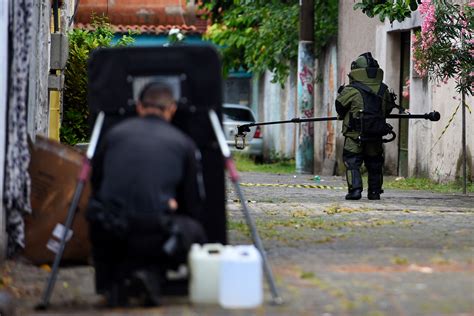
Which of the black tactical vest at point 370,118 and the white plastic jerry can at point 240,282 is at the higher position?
the black tactical vest at point 370,118

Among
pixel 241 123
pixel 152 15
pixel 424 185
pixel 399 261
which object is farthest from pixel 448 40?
pixel 152 15

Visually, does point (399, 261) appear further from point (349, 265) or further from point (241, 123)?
point (241, 123)

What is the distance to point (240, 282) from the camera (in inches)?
338

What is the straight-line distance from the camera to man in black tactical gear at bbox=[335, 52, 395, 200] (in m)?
18.2

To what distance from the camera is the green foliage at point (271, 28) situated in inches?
1297

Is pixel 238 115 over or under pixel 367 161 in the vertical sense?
over

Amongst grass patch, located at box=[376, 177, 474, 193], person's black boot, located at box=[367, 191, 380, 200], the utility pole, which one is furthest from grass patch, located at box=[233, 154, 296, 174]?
person's black boot, located at box=[367, 191, 380, 200]

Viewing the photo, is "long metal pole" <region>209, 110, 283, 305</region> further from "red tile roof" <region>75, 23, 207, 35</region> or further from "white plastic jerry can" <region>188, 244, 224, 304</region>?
"red tile roof" <region>75, 23, 207, 35</region>

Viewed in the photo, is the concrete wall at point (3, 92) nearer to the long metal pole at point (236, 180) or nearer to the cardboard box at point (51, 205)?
the cardboard box at point (51, 205)

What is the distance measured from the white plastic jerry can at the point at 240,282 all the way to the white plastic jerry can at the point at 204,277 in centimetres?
9

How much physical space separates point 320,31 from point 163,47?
23576 millimetres

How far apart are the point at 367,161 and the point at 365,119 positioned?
73cm

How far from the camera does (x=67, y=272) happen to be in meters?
10.7

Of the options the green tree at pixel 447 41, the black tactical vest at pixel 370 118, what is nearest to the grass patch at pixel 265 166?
the green tree at pixel 447 41
